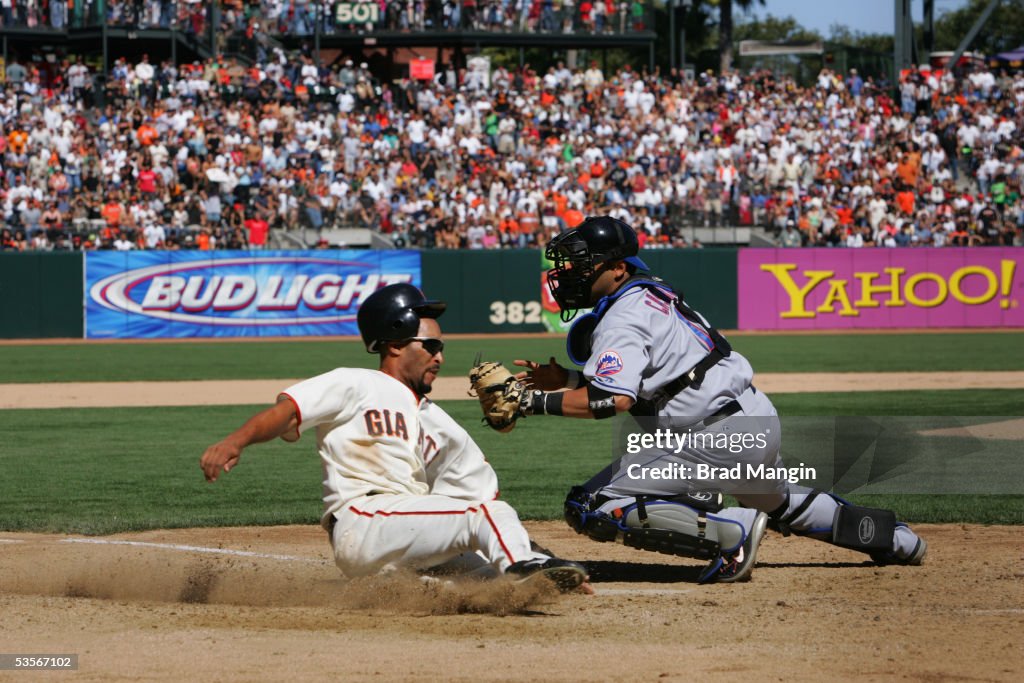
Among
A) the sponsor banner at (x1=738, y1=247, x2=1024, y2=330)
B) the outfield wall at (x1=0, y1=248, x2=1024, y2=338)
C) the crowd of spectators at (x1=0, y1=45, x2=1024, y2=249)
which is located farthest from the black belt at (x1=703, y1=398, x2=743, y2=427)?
the sponsor banner at (x1=738, y1=247, x2=1024, y2=330)

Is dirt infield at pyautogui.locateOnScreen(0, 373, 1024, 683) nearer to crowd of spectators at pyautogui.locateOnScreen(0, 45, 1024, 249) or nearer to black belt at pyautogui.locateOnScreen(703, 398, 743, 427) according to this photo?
black belt at pyautogui.locateOnScreen(703, 398, 743, 427)

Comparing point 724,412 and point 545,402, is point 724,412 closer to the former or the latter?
point 724,412

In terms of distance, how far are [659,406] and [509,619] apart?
127cm

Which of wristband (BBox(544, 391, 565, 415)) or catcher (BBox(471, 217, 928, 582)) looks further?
catcher (BBox(471, 217, 928, 582))

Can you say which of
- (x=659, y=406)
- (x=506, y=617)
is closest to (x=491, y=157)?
(x=659, y=406)

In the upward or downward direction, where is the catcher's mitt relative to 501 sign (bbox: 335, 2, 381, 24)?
downward

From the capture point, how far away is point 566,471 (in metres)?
10.4

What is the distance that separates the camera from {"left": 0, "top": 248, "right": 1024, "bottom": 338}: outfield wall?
27969 mm

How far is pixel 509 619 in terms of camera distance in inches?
208

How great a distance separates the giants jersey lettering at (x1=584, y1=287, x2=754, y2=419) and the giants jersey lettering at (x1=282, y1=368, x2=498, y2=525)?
2.27 ft

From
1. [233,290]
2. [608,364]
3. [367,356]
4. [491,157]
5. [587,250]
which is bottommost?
[367,356]

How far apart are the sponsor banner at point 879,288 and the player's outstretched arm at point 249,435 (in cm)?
2548

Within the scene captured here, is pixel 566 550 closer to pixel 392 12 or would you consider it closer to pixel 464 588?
pixel 464 588

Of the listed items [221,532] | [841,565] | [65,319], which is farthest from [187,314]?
[841,565]
